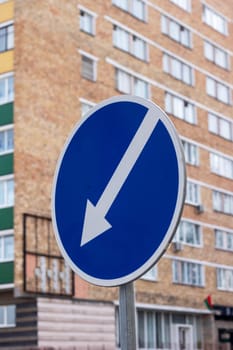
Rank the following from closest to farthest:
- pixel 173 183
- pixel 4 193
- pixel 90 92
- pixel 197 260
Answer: pixel 173 183, pixel 4 193, pixel 90 92, pixel 197 260

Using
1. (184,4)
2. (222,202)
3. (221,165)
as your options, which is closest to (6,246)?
(222,202)

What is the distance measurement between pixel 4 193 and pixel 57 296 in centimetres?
422

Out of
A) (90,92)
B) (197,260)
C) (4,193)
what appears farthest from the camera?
(197,260)

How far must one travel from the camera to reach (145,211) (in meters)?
2.61

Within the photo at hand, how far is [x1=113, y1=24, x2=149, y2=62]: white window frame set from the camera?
122ft

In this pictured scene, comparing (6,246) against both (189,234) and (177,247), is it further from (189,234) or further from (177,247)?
(189,234)

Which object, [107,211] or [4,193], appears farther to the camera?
[4,193]

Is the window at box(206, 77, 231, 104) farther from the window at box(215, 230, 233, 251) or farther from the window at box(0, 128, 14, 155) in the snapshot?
the window at box(0, 128, 14, 155)

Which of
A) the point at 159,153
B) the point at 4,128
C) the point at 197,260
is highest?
the point at 4,128

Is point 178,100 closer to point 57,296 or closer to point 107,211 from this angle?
point 57,296

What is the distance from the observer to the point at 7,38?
105 ft

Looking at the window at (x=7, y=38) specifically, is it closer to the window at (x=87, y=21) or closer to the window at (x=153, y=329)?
the window at (x=87, y=21)

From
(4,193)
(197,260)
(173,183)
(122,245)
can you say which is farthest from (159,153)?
(197,260)

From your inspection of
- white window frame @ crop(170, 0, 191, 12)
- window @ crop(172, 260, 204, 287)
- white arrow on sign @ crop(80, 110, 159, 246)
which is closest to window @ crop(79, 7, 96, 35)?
white window frame @ crop(170, 0, 191, 12)
